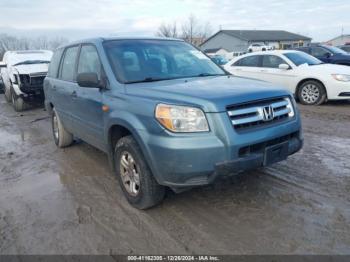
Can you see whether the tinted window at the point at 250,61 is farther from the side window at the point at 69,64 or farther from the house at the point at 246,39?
the house at the point at 246,39

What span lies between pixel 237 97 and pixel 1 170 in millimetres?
4038

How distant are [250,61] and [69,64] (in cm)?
695

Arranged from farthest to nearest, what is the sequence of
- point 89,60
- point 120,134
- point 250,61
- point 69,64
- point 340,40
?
point 340,40, point 250,61, point 69,64, point 89,60, point 120,134

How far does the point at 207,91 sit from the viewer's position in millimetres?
3219

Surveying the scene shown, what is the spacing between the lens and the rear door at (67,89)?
4859 millimetres

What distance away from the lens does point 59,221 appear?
3.45 meters

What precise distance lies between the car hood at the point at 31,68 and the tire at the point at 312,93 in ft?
26.6

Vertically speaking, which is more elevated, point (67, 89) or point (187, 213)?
point (67, 89)

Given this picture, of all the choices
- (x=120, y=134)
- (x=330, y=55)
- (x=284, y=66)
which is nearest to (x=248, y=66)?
(x=284, y=66)

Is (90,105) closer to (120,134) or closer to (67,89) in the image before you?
(120,134)

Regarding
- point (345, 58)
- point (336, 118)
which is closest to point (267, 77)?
point (336, 118)

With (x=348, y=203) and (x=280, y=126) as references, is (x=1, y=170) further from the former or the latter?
(x=348, y=203)

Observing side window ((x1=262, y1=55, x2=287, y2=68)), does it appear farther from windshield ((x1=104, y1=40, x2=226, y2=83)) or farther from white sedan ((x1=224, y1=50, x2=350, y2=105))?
windshield ((x1=104, y1=40, x2=226, y2=83))

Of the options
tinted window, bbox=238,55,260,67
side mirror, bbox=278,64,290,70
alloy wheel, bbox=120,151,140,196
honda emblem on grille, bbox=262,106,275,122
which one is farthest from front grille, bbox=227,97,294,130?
tinted window, bbox=238,55,260,67
